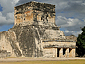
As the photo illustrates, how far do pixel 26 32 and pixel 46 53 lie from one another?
6.03m

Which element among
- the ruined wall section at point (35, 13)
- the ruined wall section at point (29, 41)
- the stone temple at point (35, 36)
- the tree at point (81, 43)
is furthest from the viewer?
the ruined wall section at point (35, 13)

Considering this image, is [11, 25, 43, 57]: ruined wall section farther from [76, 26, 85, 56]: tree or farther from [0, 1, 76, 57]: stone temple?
[76, 26, 85, 56]: tree

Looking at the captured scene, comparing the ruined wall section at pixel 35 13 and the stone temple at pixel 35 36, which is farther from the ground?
the ruined wall section at pixel 35 13

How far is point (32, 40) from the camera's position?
118 feet

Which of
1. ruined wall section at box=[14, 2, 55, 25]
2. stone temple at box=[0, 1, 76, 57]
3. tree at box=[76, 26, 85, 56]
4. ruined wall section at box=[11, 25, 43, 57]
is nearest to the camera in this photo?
ruined wall section at box=[11, 25, 43, 57]

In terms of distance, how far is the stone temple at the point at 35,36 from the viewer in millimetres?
35156

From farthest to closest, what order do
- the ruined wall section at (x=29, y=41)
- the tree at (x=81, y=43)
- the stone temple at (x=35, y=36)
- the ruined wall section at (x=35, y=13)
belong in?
the ruined wall section at (x=35, y=13) < the tree at (x=81, y=43) < the stone temple at (x=35, y=36) < the ruined wall section at (x=29, y=41)

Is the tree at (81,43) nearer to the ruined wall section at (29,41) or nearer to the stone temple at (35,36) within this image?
the stone temple at (35,36)

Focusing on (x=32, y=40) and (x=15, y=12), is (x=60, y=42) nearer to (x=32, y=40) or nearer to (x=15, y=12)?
(x=32, y=40)

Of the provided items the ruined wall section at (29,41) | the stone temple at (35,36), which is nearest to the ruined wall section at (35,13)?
the stone temple at (35,36)

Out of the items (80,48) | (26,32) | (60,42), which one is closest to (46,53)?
(60,42)

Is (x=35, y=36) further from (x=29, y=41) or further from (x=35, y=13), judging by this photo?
(x=35, y=13)

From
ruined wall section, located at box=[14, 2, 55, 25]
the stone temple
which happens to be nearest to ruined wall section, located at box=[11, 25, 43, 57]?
the stone temple

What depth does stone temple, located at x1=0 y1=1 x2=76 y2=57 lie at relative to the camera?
1384 inches
